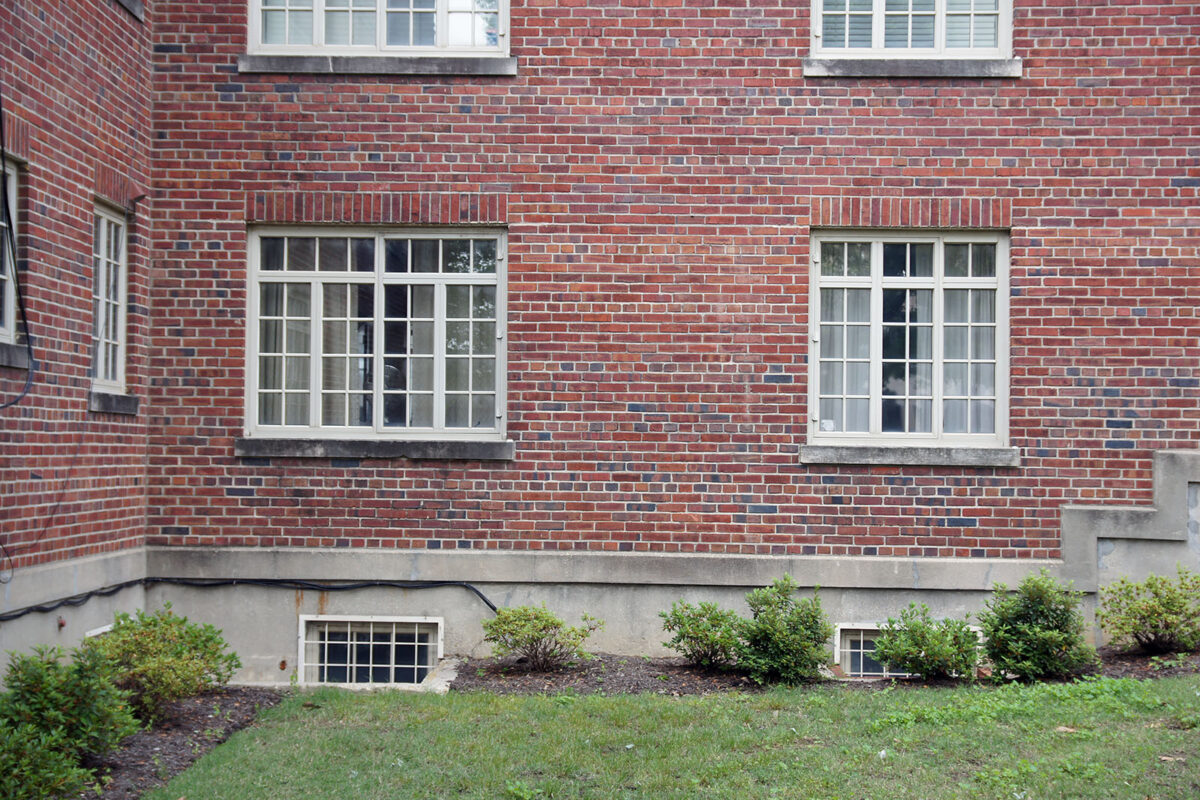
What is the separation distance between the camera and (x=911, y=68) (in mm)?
9164

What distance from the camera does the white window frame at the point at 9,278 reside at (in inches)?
289

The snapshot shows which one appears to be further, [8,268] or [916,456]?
[916,456]

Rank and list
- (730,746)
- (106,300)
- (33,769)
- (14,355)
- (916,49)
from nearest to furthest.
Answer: (33,769)
(730,746)
(14,355)
(106,300)
(916,49)

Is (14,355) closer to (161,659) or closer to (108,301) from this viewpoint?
(108,301)

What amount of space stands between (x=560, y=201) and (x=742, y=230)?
5.20ft

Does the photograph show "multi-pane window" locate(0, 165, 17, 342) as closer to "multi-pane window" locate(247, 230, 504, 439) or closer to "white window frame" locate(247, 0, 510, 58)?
"multi-pane window" locate(247, 230, 504, 439)

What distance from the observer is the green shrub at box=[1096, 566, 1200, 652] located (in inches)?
324

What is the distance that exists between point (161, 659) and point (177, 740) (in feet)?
2.18

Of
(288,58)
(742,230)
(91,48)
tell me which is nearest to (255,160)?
(288,58)

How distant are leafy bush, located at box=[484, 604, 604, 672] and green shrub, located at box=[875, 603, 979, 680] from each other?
7.56 ft

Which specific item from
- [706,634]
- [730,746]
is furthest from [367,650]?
[730,746]

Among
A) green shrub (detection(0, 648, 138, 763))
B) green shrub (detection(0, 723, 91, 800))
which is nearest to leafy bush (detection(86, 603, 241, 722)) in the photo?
green shrub (detection(0, 648, 138, 763))

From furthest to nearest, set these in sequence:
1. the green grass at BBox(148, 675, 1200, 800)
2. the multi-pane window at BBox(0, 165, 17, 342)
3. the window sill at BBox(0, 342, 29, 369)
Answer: the multi-pane window at BBox(0, 165, 17, 342) → the window sill at BBox(0, 342, 29, 369) → the green grass at BBox(148, 675, 1200, 800)

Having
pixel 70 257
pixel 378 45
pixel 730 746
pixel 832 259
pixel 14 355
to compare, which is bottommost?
pixel 730 746
